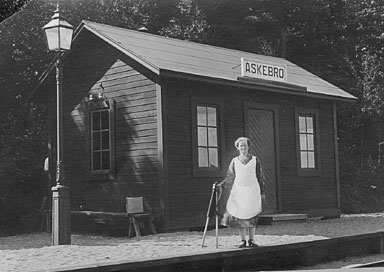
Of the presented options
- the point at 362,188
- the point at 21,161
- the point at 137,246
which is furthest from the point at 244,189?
the point at 362,188

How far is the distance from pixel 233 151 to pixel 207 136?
0.68 m

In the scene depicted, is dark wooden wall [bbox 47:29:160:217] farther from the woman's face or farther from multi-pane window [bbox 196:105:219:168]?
the woman's face

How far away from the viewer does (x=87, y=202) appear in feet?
42.3

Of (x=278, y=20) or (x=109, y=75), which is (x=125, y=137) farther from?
(x=278, y=20)

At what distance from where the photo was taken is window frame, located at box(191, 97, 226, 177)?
11992 mm

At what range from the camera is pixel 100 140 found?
12.7m

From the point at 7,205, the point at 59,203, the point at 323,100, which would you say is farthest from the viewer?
the point at 323,100

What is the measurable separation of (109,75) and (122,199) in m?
2.41

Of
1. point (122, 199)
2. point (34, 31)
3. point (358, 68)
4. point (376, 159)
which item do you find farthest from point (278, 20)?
point (122, 199)

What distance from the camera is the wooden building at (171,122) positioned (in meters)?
11.6

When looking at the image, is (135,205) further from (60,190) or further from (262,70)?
(262,70)

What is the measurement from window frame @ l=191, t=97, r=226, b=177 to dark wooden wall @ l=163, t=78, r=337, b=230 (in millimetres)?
83

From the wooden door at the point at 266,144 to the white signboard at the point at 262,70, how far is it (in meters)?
0.98

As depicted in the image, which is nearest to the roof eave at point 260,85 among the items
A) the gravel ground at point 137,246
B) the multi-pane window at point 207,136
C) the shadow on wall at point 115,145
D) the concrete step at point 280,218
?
the multi-pane window at point 207,136
